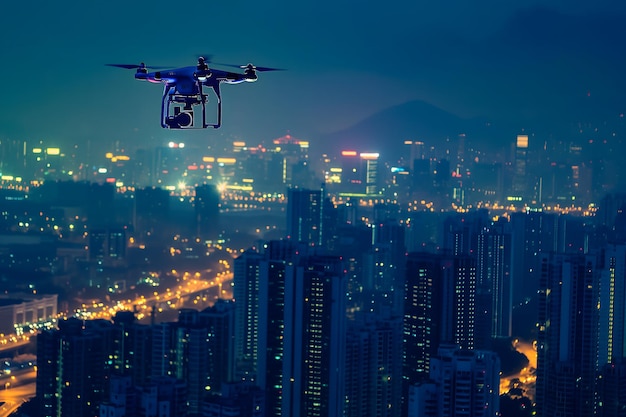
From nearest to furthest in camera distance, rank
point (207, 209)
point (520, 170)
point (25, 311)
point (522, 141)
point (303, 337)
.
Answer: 1. point (303, 337)
2. point (25, 311)
3. point (522, 141)
4. point (520, 170)
5. point (207, 209)

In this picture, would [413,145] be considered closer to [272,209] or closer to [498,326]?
[272,209]

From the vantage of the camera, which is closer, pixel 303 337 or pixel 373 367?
pixel 303 337

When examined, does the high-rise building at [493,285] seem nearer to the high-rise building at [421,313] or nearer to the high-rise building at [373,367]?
the high-rise building at [421,313]

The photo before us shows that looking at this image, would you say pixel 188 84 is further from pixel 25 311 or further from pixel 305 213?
pixel 305 213

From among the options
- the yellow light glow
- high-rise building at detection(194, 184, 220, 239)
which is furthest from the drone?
high-rise building at detection(194, 184, 220, 239)

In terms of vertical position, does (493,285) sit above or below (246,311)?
above

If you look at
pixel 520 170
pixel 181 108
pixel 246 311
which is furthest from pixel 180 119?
pixel 520 170

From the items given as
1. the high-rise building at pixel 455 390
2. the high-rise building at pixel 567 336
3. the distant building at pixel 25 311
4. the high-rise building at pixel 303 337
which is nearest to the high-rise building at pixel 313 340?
the high-rise building at pixel 303 337

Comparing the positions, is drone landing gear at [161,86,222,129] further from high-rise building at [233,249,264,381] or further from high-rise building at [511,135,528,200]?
high-rise building at [511,135,528,200]

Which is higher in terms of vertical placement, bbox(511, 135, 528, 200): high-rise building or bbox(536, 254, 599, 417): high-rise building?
bbox(511, 135, 528, 200): high-rise building
